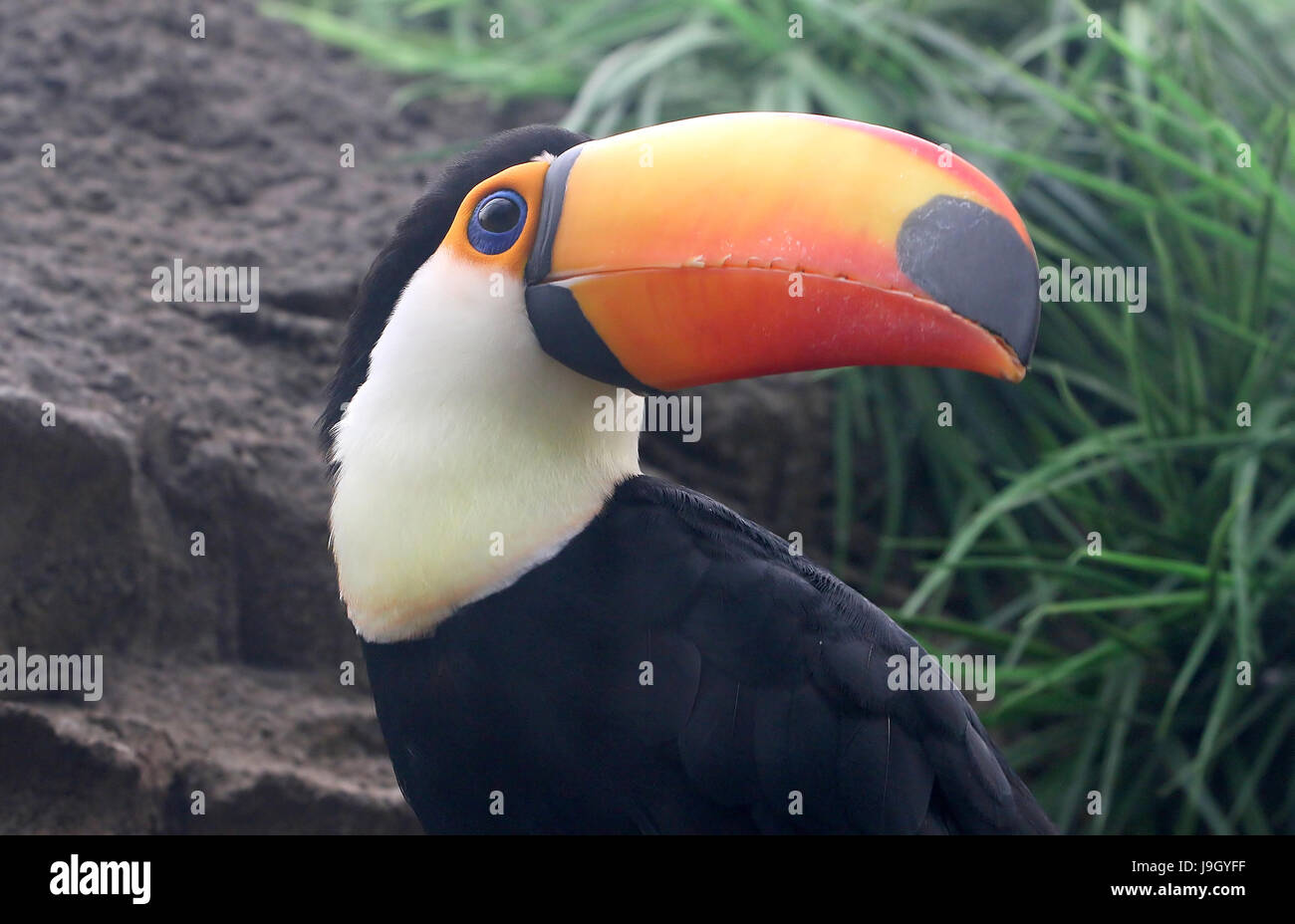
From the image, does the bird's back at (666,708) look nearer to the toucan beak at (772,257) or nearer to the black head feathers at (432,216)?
the toucan beak at (772,257)

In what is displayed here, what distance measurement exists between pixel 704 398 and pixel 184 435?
49.9 inches

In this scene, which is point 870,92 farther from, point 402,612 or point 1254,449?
point 402,612

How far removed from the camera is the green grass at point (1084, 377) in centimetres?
284

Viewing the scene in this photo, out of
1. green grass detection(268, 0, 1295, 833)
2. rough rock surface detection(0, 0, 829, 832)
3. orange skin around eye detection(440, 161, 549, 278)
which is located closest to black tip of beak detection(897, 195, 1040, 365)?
orange skin around eye detection(440, 161, 549, 278)

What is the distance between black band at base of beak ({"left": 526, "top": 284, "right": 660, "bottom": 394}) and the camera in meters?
1.60

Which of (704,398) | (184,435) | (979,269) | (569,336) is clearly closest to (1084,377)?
(704,398)

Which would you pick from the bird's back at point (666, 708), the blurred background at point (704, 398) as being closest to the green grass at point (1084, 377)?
the blurred background at point (704, 398)

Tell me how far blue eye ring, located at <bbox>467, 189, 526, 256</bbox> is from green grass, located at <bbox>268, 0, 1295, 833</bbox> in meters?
1.42

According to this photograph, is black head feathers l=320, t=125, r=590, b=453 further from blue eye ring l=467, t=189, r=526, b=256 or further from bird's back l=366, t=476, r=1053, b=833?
bird's back l=366, t=476, r=1053, b=833

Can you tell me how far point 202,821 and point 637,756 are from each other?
105 centimetres

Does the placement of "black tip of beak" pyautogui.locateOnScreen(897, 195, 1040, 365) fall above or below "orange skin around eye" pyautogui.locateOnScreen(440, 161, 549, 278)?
below

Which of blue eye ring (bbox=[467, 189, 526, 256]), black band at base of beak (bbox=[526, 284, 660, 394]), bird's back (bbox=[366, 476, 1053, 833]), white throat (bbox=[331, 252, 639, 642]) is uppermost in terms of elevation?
blue eye ring (bbox=[467, 189, 526, 256])

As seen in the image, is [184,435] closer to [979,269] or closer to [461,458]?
[461,458]
